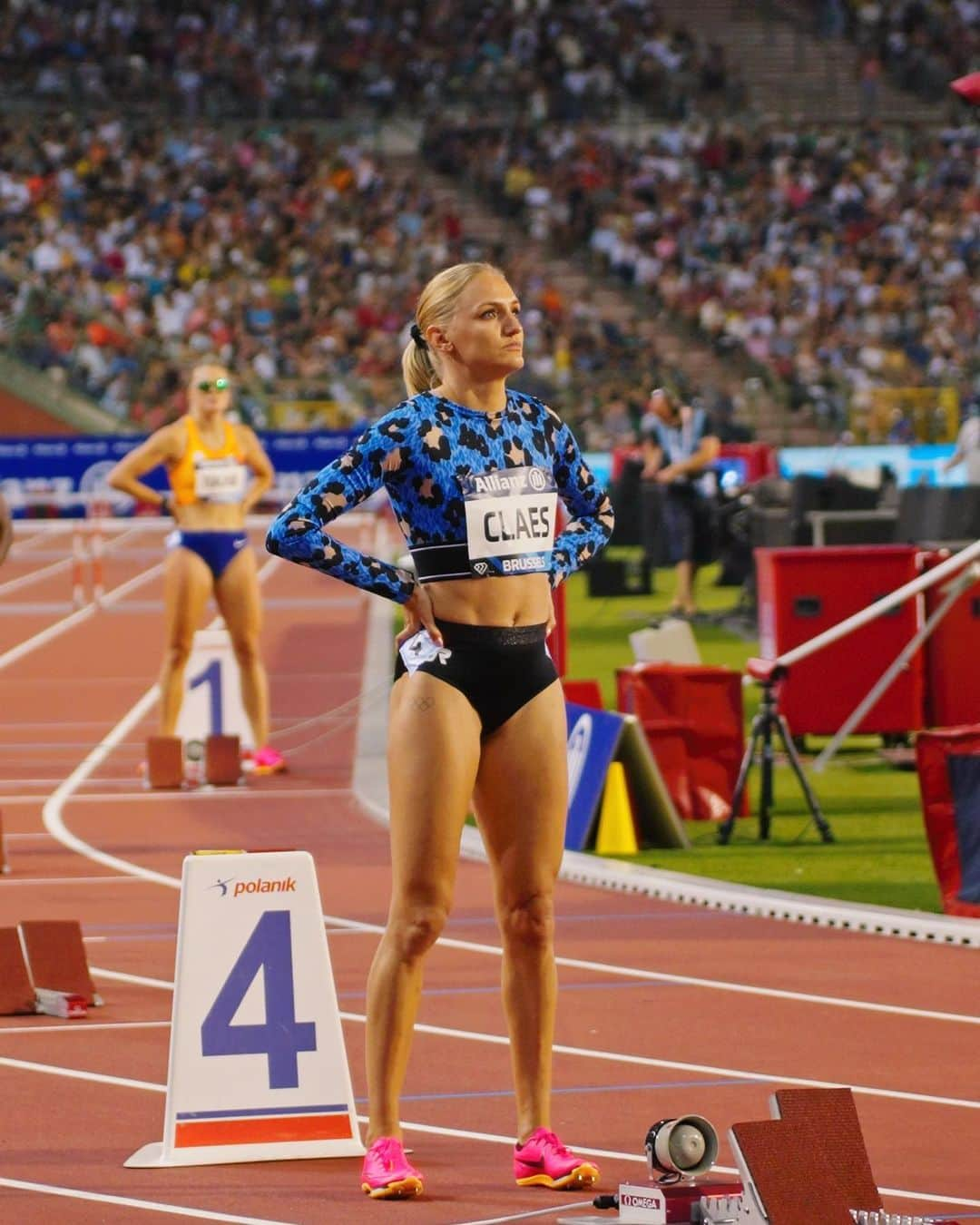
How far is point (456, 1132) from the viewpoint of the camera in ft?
20.5

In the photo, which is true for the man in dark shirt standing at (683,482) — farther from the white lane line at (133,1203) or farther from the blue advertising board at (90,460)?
the white lane line at (133,1203)

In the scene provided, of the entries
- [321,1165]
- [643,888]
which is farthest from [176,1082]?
[643,888]

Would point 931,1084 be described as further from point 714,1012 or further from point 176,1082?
point 176,1082

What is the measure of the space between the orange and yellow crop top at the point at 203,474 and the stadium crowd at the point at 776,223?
25799 mm

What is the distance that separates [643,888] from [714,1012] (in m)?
2.38

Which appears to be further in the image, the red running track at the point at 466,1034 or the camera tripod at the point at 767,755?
the camera tripod at the point at 767,755

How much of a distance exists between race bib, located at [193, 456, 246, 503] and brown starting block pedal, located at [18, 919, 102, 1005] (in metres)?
5.57

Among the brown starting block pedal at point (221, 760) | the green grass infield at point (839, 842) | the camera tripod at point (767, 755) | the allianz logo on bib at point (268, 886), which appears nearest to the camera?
the allianz logo on bib at point (268, 886)

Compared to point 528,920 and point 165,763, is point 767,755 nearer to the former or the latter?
point 165,763

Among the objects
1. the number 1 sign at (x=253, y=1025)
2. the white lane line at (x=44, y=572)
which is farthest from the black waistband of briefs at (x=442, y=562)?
the white lane line at (x=44, y=572)

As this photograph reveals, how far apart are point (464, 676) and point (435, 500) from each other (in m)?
0.41

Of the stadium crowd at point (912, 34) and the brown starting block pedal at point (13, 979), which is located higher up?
the stadium crowd at point (912, 34)

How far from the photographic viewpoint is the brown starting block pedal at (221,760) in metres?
13.6

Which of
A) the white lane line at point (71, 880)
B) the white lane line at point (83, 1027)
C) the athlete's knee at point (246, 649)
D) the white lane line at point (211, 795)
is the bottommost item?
the white lane line at point (211, 795)
